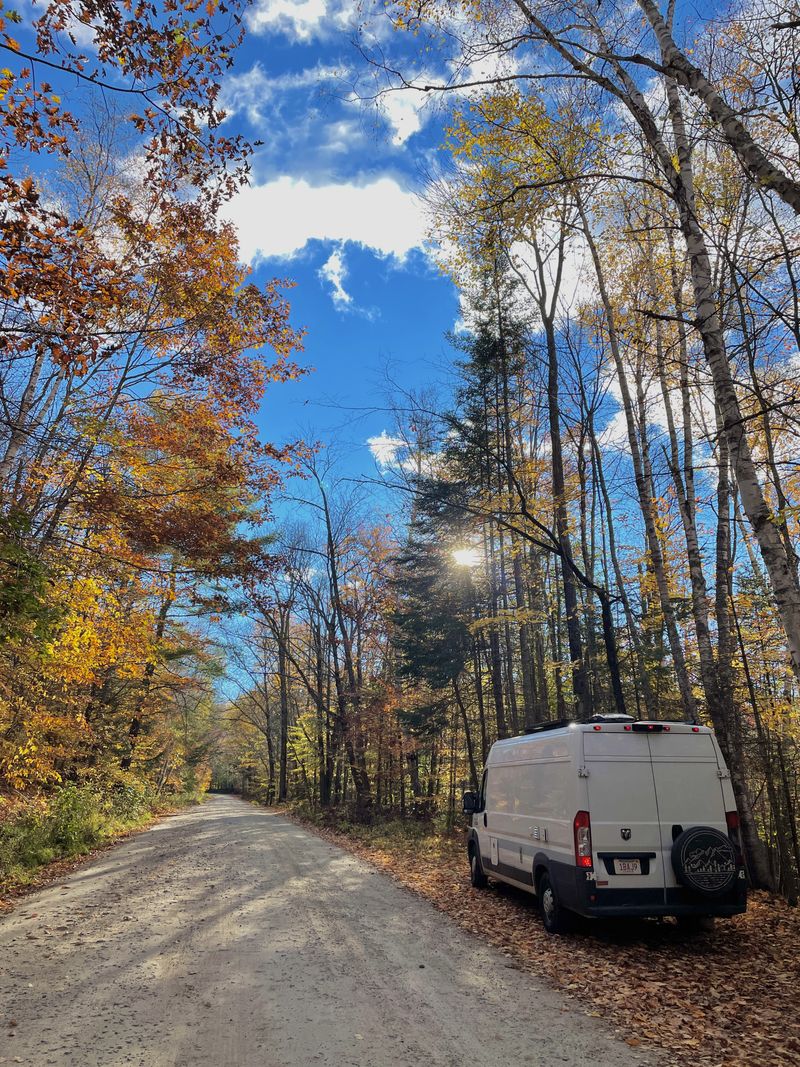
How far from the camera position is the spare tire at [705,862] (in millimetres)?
6262

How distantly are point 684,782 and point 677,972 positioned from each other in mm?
1832

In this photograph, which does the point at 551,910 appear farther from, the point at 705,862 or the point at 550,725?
the point at 550,725

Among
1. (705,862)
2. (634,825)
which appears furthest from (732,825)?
(634,825)

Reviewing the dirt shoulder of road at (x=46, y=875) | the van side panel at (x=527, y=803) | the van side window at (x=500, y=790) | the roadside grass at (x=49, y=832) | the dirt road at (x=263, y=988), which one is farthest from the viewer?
the roadside grass at (x=49, y=832)

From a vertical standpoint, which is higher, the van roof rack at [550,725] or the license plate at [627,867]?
the van roof rack at [550,725]

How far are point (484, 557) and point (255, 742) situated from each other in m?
41.7

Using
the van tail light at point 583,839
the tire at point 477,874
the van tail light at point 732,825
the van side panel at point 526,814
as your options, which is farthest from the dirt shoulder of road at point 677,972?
the van tail light at point 732,825

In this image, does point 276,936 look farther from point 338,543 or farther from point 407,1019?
point 338,543

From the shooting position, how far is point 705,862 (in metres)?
6.33

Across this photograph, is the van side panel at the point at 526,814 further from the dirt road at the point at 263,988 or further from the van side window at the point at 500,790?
the dirt road at the point at 263,988

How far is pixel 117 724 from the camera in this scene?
947 inches

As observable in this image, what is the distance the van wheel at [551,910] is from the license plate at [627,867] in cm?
97

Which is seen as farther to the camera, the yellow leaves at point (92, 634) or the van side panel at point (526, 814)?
the yellow leaves at point (92, 634)

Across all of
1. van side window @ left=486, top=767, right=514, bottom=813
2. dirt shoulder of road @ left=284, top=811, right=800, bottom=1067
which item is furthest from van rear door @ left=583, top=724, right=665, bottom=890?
van side window @ left=486, top=767, right=514, bottom=813
